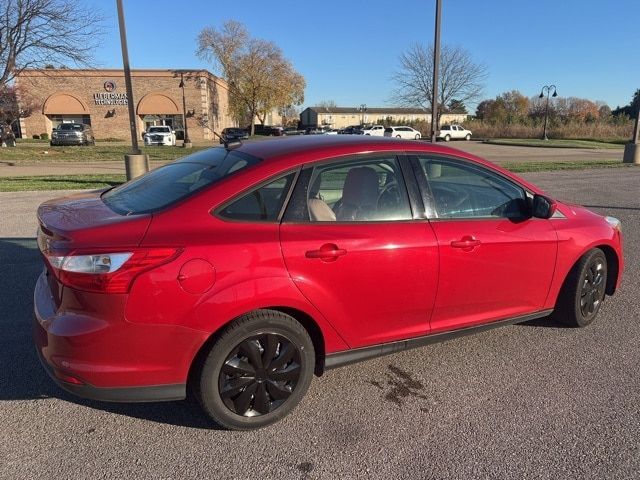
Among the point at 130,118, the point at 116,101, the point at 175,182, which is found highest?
the point at 116,101

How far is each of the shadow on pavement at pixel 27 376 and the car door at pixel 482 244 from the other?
5.51 ft

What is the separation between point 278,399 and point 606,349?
8.68ft

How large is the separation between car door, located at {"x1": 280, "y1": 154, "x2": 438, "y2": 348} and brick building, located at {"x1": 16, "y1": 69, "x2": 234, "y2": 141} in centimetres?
4963

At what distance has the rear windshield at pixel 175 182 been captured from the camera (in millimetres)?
2734

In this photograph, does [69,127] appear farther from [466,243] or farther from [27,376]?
[466,243]

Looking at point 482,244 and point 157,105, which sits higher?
point 157,105

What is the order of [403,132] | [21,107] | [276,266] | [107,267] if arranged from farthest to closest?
[403,132]
[21,107]
[276,266]
[107,267]

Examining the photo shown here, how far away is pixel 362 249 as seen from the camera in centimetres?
281

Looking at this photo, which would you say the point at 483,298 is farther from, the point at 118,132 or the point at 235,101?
the point at 235,101

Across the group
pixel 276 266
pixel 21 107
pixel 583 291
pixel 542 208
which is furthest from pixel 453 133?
pixel 276 266

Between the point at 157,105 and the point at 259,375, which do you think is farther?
the point at 157,105

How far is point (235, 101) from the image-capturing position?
62344mm

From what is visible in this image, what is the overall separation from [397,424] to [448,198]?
1535 mm

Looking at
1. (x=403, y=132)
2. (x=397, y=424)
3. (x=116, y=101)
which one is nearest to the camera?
(x=397, y=424)
